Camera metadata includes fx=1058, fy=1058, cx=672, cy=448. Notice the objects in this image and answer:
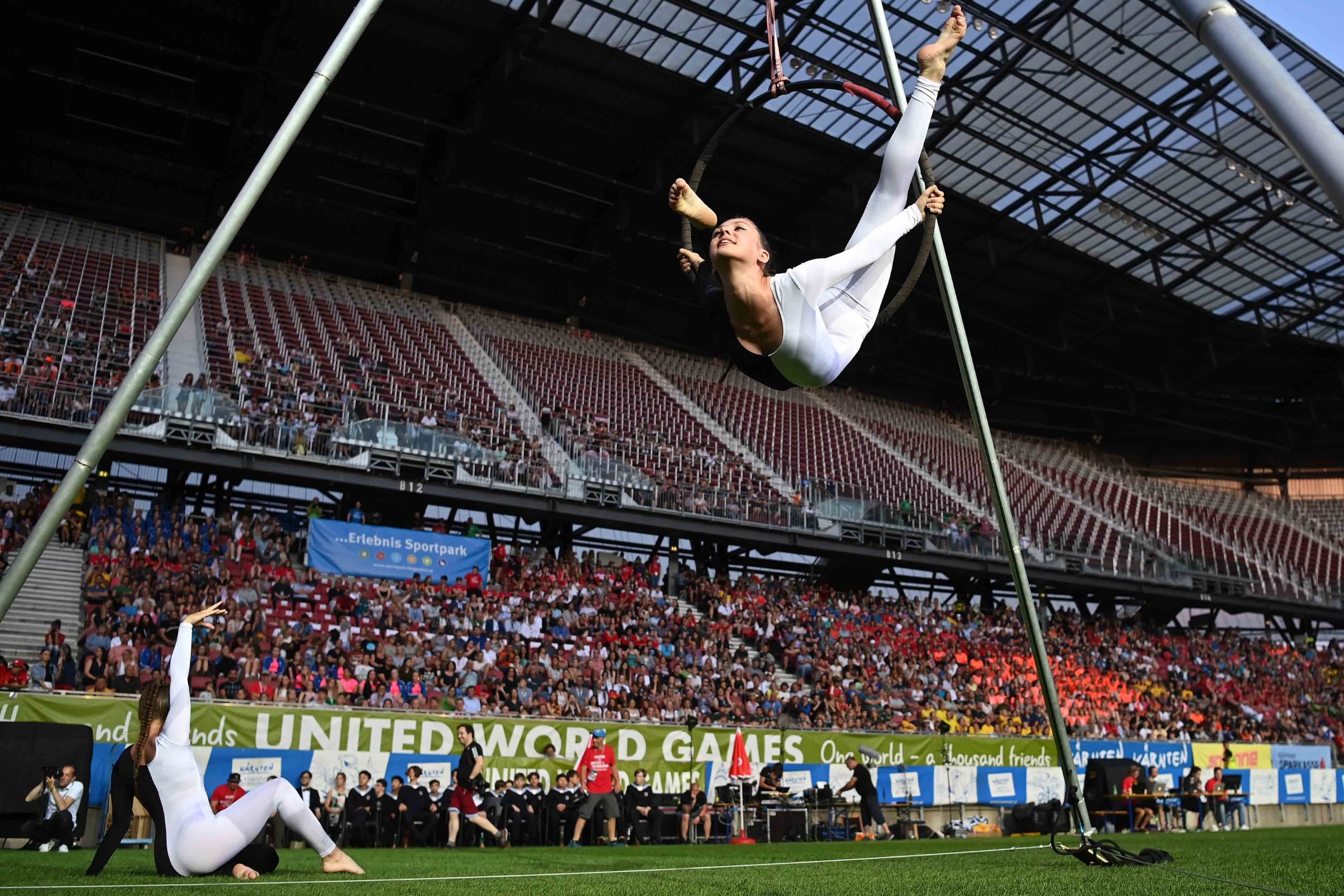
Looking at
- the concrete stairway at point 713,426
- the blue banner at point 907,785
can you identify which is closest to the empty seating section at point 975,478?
the concrete stairway at point 713,426

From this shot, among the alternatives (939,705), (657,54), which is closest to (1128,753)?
(939,705)

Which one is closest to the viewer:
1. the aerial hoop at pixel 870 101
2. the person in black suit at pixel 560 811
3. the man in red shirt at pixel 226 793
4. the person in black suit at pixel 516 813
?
the aerial hoop at pixel 870 101

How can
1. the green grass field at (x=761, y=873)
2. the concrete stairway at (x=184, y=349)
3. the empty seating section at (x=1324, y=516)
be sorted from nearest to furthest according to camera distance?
the green grass field at (x=761, y=873) → the concrete stairway at (x=184, y=349) → the empty seating section at (x=1324, y=516)

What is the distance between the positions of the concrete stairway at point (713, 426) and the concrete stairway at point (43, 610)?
15427mm

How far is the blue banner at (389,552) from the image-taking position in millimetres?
19328

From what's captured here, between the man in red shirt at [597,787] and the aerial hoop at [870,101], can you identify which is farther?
the man in red shirt at [597,787]

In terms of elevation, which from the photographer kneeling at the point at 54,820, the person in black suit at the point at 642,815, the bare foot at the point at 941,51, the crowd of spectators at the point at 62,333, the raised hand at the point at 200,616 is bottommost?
the person in black suit at the point at 642,815

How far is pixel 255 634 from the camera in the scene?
53.5 feet

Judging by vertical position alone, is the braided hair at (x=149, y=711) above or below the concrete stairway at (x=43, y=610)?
below

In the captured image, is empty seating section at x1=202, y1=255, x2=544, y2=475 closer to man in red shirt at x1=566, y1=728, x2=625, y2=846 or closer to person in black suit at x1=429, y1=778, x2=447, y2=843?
man in red shirt at x1=566, y1=728, x2=625, y2=846

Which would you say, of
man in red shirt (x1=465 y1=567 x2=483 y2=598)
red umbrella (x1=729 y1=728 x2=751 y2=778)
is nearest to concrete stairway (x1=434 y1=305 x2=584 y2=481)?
man in red shirt (x1=465 y1=567 x2=483 y2=598)

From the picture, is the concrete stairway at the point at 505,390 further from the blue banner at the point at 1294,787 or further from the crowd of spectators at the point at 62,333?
the blue banner at the point at 1294,787

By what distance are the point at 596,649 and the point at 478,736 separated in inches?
233

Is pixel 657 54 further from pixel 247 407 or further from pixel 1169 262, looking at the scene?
pixel 1169 262
